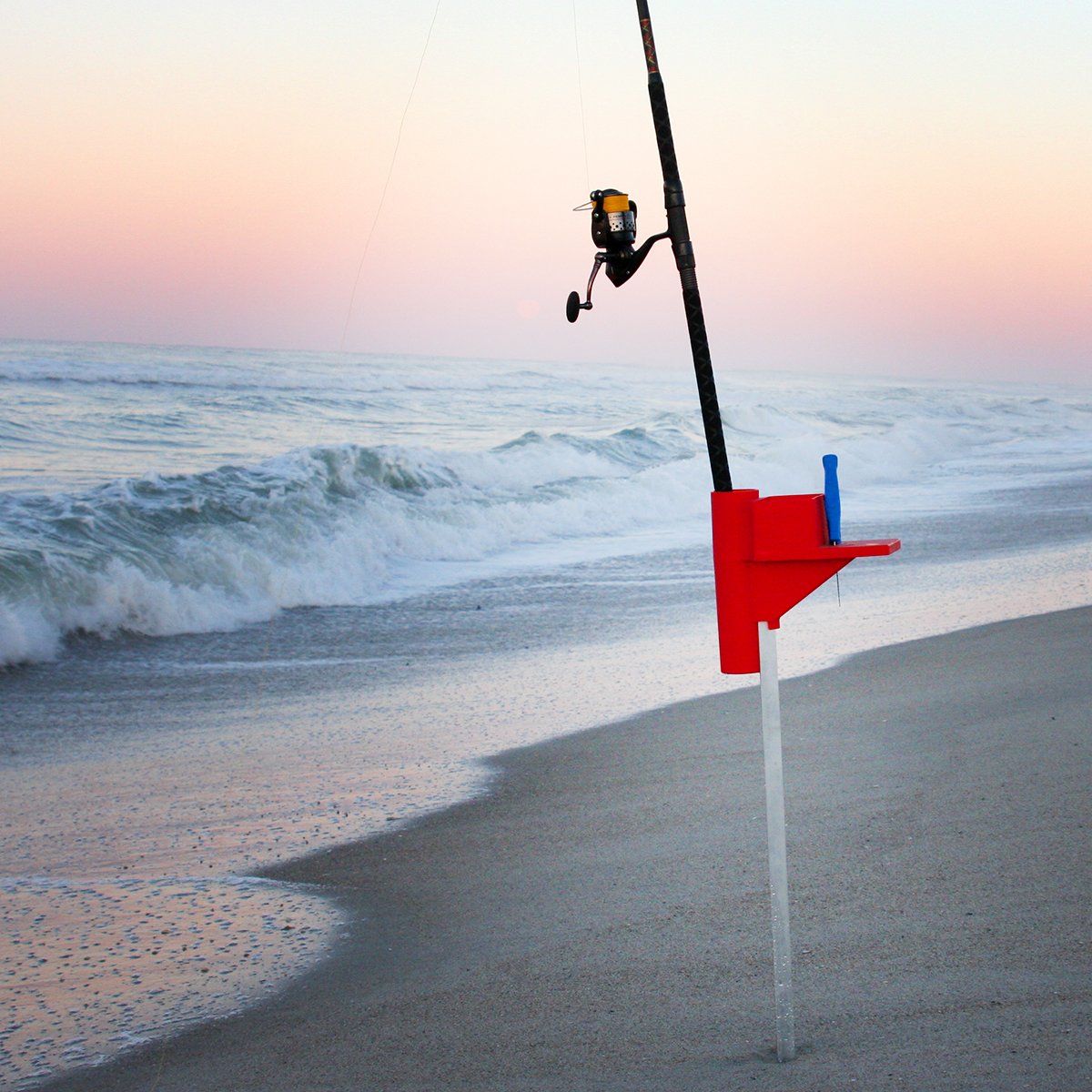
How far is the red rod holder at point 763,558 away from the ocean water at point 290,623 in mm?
1090

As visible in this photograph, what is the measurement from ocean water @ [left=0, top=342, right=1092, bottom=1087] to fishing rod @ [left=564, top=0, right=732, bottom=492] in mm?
1182

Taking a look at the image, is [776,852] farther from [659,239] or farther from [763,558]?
[659,239]

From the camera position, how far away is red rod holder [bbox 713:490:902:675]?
2.90 metres

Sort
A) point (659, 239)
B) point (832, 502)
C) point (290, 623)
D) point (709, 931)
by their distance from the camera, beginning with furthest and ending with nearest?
point (290, 623), point (709, 931), point (659, 239), point (832, 502)

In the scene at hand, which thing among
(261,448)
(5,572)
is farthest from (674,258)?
(261,448)

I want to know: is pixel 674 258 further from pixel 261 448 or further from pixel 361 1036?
pixel 261 448

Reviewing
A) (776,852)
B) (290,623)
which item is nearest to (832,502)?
(776,852)

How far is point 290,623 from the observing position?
35.4ft

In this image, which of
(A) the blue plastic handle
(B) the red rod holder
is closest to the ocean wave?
(B) the red rod holder

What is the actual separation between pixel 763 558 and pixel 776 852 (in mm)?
676

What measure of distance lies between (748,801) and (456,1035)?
6.56ft

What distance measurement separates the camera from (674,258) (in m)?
3.18

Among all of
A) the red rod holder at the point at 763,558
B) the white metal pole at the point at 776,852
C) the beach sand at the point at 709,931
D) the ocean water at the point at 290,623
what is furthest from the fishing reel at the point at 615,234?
the beach sand at the point at 709,931

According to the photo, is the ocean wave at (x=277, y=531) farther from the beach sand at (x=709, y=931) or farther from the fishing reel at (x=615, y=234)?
the fishing reel at (x=615, y=234)
